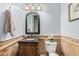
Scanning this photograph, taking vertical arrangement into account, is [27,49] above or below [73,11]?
below

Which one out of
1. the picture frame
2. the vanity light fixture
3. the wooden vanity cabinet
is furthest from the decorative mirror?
the picture frame

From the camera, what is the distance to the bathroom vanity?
1.41 meters

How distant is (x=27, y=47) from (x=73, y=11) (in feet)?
2.34

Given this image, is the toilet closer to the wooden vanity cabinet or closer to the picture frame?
the wooden vanity cabinet

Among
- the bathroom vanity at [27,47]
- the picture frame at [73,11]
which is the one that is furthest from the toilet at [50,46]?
the picture frame at [73,11]

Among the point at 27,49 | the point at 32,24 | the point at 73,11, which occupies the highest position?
the point at 73,11

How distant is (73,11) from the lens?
1.48 metres

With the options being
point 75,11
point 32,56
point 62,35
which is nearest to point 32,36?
point 32,56

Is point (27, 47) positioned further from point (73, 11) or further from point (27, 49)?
point (73, 11)

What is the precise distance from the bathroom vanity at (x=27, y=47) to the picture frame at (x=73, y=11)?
52 centimetres

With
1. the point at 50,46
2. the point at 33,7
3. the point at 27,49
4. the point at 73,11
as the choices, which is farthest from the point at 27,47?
the point at 73,11

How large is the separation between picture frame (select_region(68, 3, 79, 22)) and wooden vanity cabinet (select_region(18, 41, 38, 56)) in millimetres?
541

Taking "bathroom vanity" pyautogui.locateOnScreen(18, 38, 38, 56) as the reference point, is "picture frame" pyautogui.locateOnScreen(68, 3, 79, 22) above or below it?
above

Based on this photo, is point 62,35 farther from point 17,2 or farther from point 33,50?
point 17,2
